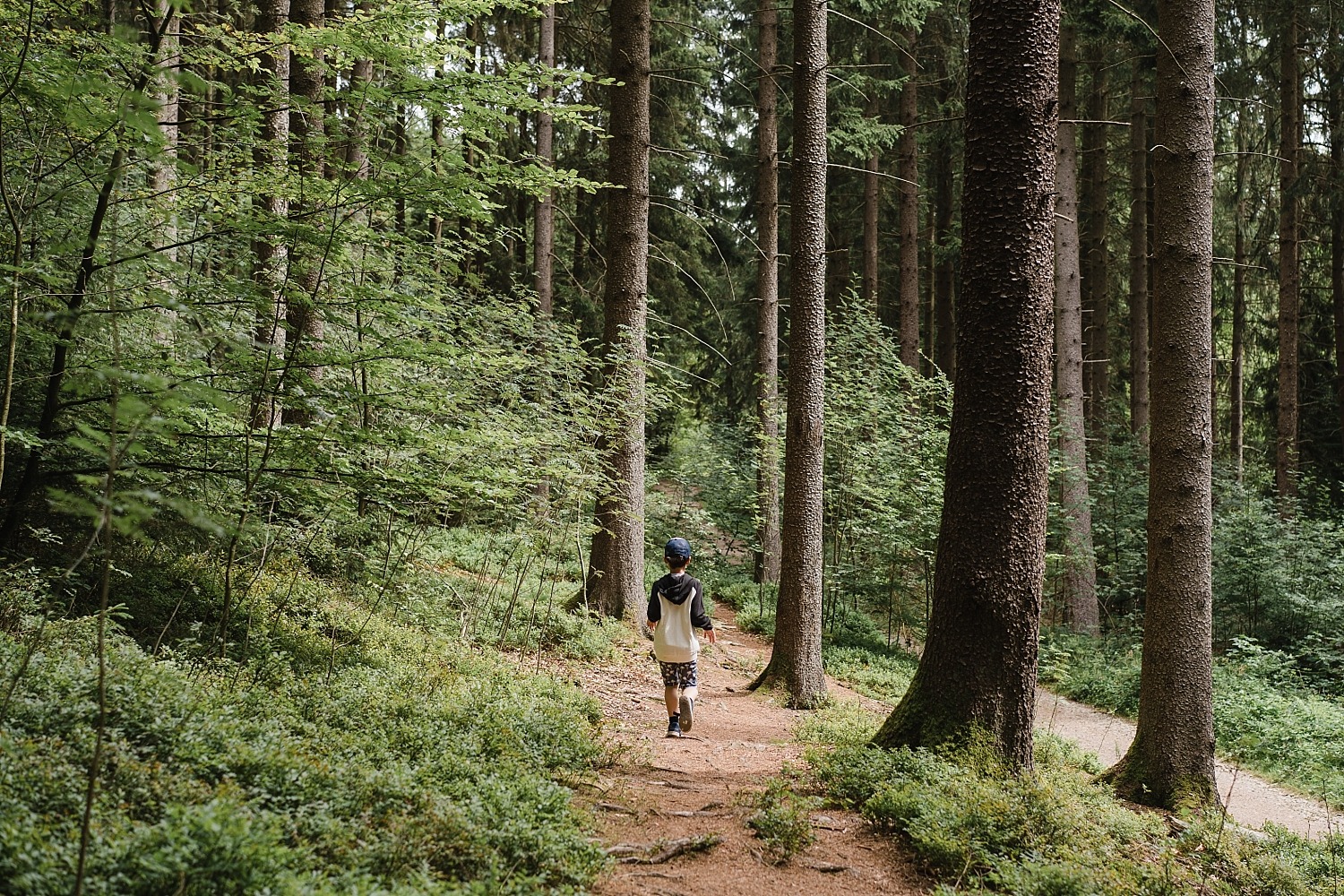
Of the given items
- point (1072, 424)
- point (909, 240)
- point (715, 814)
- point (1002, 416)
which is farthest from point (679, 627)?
point (909, 240)

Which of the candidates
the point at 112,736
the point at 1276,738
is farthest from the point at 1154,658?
the point at 112,736

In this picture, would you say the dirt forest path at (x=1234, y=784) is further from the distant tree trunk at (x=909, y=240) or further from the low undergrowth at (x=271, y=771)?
the distant tree trunk at (x=909, y=240)

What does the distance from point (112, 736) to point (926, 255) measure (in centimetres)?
2747

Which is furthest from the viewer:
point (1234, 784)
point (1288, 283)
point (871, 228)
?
point (871, 228)

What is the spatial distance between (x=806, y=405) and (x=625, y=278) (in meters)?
3.31

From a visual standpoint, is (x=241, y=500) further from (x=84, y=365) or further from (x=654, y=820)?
(x=654, y=820)

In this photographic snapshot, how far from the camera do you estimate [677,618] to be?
23.4 feet

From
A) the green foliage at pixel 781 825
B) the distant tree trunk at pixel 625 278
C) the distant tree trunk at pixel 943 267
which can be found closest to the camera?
the green foliage at pixel 781 825

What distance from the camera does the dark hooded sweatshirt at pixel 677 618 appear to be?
7074 millimetres

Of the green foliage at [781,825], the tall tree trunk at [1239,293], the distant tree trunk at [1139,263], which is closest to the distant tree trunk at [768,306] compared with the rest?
the green foliage at [781,825]

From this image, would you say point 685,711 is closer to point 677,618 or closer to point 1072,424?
point 677,618

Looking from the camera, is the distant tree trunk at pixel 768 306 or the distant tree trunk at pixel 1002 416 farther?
the distant tree trunk at pixel 768 306

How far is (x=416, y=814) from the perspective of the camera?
147 inches

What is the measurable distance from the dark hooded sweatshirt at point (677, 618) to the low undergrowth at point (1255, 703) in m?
4.97
